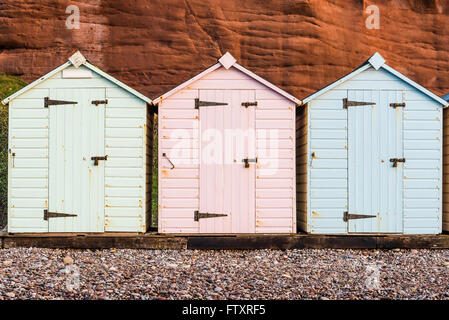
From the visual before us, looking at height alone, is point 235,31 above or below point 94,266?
above

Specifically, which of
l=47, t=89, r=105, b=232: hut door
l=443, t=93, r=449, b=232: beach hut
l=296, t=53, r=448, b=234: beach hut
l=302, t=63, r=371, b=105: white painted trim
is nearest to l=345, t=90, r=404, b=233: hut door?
l=296, t=53, r=448, b=234: beach hut

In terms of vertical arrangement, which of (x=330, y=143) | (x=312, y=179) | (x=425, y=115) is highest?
(x=425, y=115)

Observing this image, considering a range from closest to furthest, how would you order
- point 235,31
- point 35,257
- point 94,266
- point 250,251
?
point 94,266
point 35,257
point 250,251
point 235,31

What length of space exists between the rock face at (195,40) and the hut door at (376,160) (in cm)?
1709

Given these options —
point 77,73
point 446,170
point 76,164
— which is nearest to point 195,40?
point 77,73

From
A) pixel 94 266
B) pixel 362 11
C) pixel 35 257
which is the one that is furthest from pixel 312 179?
pixel 362 11

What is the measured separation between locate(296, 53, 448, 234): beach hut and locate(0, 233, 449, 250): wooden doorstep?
158 mm

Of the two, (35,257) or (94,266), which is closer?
(94,266)

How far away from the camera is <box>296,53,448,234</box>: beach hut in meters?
7.44

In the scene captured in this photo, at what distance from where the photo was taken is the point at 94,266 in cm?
609

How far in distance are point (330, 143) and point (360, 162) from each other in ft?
1.97

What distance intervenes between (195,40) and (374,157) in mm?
19230

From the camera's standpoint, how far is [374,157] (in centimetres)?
748

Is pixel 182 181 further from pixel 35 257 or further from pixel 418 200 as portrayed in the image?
pixel 418 200
